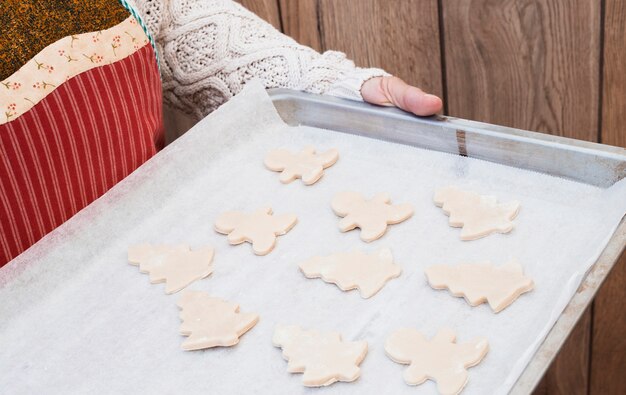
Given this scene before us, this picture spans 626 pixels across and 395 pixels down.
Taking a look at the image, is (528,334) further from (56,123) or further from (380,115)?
(56,123)

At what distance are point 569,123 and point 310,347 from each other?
0.78 meters

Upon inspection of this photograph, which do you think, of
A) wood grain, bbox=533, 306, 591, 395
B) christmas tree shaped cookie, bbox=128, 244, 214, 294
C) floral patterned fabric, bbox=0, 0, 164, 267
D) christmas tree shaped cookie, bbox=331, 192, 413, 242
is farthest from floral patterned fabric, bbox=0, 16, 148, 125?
wood grain, bbox=533, 306, 591, 395

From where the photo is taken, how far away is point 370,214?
0.87 meters

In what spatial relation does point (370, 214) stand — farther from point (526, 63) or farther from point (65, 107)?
point (526, 63)

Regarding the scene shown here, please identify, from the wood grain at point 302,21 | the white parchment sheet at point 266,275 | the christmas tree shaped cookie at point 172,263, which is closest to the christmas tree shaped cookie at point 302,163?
the white parchment sheet at point 266,275

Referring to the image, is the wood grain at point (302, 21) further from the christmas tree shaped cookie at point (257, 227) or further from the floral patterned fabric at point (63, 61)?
the christmas tree shaped cookie at point (257, 227)

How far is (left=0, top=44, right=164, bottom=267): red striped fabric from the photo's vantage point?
839 mm

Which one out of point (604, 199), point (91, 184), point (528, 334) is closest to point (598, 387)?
point (604, 199)

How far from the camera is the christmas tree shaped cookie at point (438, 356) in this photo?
2.15ft

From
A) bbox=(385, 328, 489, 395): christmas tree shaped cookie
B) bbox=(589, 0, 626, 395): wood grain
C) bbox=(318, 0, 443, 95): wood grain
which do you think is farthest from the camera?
bbox=(318, 0, 443, 95): wood grain

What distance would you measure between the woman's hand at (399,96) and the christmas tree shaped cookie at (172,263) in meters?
0.32

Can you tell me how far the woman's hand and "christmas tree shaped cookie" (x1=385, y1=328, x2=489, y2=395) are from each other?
35 centimetres

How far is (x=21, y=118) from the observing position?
2.73ft

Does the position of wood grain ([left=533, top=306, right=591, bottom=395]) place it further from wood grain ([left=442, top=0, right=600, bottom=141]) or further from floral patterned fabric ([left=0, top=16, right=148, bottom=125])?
floral patterned fabric ([left=0, top=16, right=148, bottom=125])
